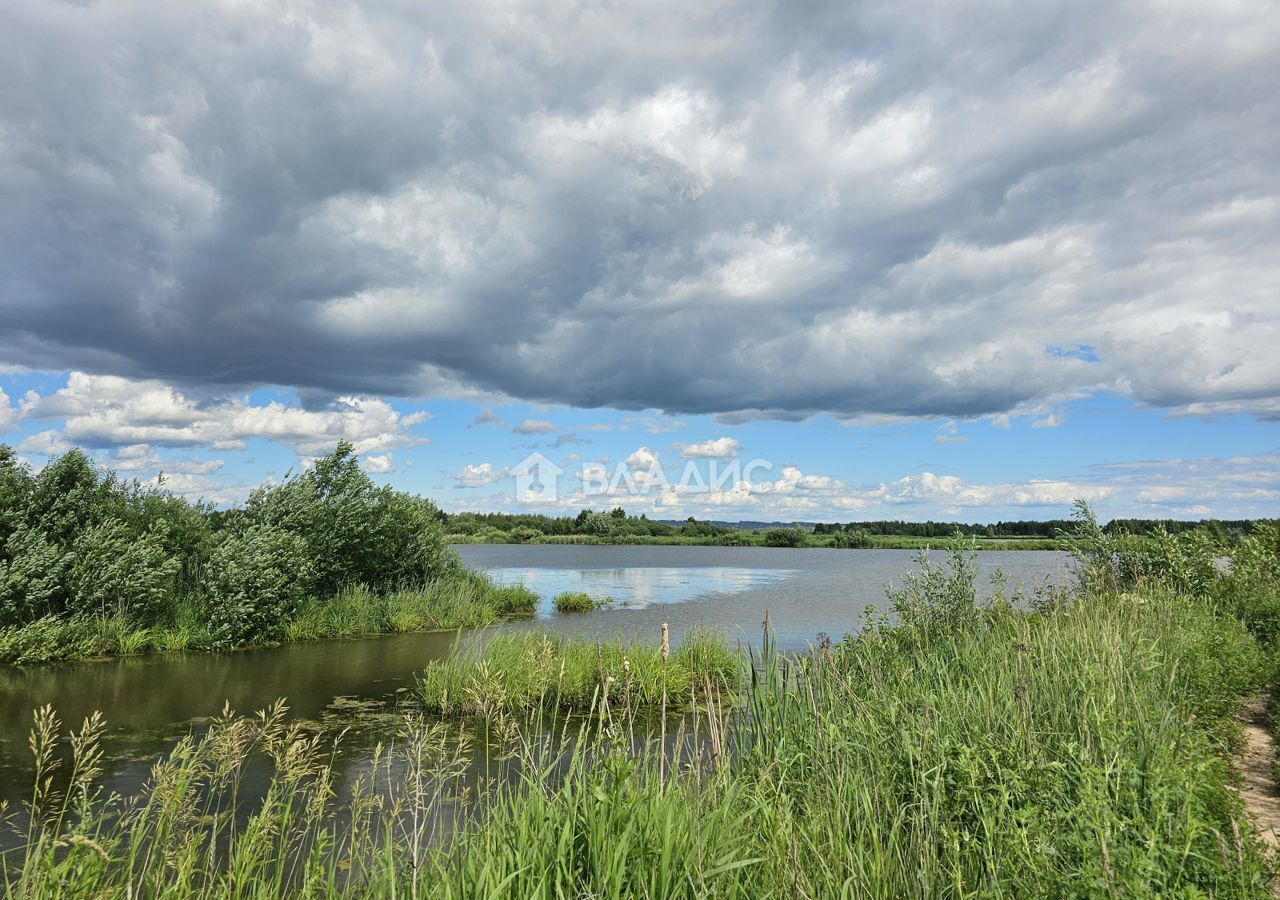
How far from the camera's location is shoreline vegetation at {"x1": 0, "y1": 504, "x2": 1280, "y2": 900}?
3.68 meters

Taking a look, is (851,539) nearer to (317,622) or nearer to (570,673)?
(317,622)

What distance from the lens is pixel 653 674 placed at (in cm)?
1370

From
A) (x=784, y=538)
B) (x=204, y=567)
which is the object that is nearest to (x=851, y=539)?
(x=784, y=538)

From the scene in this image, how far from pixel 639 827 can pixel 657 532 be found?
11856cm

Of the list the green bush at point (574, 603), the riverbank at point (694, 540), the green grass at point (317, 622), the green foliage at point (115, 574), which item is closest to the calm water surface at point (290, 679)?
the green bush at point (574, 603)

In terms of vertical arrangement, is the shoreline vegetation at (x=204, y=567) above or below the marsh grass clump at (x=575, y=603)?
above

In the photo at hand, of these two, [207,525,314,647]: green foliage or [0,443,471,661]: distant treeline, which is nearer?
[0,443,471,661]: distant treeline

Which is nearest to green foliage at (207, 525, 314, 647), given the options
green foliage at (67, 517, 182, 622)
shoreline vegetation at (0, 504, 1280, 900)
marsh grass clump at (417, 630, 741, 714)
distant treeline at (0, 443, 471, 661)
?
distant treeline at (0, 443, 471, 661)

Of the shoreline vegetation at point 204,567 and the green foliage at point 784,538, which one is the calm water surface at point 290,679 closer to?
the shoreline vegetation at point 204,567

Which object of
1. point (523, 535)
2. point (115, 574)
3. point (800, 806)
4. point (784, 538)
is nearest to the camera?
point (800, 806)

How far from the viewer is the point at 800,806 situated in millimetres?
5344

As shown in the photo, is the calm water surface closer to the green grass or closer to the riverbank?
the green grass

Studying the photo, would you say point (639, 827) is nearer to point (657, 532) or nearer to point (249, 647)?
point (249, 647)

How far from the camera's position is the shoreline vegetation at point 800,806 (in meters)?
3.68
